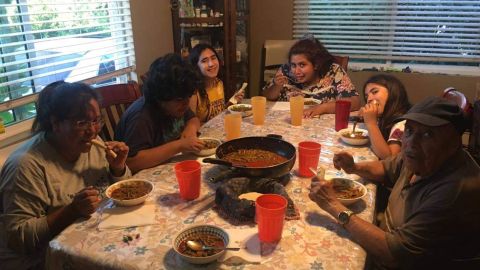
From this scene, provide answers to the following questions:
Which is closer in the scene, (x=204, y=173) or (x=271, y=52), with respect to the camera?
(x=204, y=173)

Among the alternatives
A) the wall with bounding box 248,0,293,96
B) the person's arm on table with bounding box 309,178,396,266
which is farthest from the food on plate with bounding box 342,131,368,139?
the wall with bounding box 248,0,293,96

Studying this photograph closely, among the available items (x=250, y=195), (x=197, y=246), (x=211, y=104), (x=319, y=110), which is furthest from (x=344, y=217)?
(x=211, y=104)

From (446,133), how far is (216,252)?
2.59ft

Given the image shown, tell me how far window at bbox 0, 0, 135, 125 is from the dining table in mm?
1218

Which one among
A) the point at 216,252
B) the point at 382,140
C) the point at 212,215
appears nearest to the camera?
the point at 216,252

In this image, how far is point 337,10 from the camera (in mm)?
3766

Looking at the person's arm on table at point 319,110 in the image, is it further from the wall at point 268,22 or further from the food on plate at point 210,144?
the wall at point 268,22

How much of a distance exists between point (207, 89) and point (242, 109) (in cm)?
42

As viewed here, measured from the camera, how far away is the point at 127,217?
124 cm

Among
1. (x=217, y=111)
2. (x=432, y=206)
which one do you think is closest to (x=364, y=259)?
(x=432, y=206)

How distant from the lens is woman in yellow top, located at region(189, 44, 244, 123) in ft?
8.48

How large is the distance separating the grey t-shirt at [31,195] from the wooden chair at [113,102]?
817 millimetres

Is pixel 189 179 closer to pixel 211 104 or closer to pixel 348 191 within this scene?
pixel 348 191

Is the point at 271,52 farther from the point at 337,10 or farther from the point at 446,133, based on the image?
the point at 446,133
